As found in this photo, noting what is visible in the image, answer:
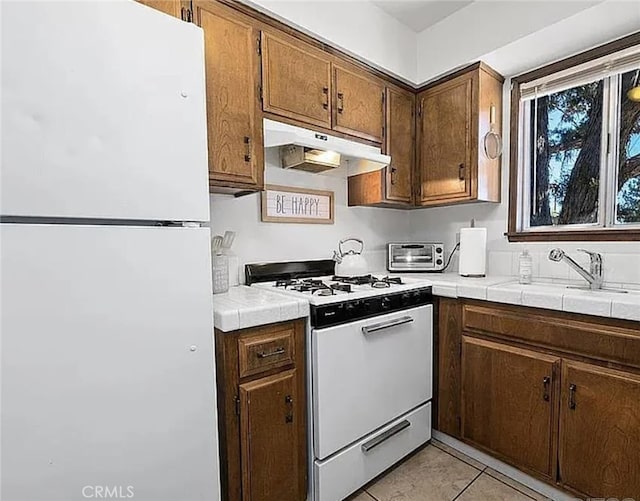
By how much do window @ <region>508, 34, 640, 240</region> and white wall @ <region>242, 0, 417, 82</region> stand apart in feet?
2.48

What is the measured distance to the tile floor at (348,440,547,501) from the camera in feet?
5.23

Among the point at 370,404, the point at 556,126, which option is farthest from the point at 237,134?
the point at 556,126

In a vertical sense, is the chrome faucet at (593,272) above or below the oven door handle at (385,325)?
above

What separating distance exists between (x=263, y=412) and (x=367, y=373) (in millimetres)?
519

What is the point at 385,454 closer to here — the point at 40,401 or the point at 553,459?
the point at 553,459

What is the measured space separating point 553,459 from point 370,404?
83 centimetres

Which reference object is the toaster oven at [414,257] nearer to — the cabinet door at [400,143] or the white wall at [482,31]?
the cabinet door at [400,143]

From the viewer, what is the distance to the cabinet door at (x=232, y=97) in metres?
1.42

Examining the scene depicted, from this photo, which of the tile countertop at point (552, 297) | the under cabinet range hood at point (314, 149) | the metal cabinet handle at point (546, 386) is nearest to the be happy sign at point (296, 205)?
the under cabinet range hood at point (314, 149)

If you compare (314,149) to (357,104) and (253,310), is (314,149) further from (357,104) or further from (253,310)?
(253,310)

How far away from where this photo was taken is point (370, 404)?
1604 mm

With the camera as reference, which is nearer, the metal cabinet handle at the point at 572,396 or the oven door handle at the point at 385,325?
the metal cabinet handle at the point at 572,396

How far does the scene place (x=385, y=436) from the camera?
1.67m

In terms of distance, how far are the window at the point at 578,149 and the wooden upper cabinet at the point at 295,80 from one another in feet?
4.27
